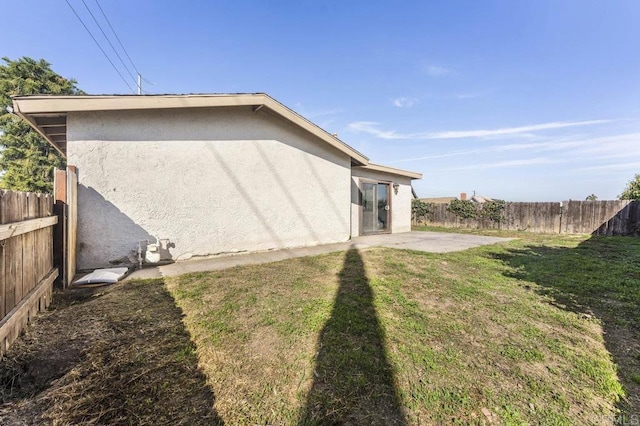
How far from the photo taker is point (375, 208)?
435 inches

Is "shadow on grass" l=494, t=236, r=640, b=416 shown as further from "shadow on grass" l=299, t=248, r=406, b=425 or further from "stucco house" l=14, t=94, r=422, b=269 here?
"stucco house" l=14, t=94, r=422, b=269

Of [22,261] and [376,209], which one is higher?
[376,209]

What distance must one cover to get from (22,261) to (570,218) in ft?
60.0

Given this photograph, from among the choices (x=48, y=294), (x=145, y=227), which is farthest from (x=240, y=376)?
(x=145, y=227)

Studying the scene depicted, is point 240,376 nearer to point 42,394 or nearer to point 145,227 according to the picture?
point 42,394

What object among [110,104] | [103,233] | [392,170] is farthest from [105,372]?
[392,170]

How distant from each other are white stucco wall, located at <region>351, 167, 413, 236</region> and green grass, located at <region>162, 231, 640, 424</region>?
5392mm

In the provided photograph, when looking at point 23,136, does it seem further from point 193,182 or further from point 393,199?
point 393,199

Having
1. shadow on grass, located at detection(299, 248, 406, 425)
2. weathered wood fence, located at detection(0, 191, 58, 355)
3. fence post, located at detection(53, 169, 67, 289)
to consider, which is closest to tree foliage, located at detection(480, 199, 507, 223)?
shadow on grass, located at detection(299, 248, 406, 425)

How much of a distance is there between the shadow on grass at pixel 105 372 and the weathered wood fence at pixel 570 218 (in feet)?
54.0

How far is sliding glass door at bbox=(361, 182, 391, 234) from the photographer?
418 inches

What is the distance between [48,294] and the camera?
3441mm

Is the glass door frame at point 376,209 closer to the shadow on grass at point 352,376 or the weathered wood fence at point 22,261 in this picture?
the shadow on grass at point 352,376

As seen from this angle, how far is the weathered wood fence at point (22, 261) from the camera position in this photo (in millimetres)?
2303
